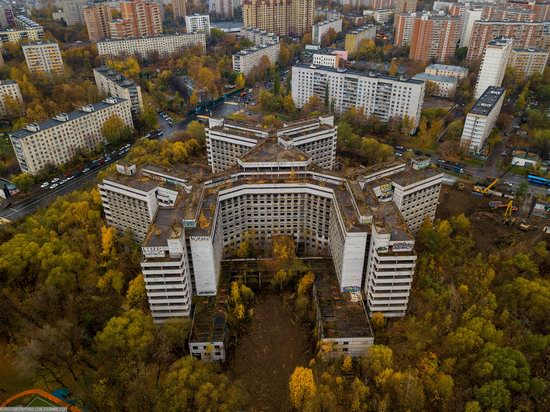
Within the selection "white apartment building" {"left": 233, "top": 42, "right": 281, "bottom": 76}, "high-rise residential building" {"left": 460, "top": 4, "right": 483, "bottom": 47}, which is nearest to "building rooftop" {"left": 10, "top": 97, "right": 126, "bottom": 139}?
"white apartment building" {"left": 233, "top": 42, "right": 281, "bottom": 76}

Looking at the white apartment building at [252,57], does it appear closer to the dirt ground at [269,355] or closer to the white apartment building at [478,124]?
the white apartment building at [478,124]

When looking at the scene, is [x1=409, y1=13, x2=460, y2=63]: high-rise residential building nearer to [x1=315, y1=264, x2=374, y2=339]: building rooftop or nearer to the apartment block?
the apartment block

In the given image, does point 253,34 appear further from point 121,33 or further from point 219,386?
point 219,386

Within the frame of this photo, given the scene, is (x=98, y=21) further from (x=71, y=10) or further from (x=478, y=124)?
(x=478, y=124)

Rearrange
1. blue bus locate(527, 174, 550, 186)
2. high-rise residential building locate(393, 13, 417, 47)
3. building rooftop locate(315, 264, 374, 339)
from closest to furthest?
building rooftop locate(315, 264, 374, 339), blue bus locate(527, 174, 550, 186), high-rise residential building locate(393, 13, 417, 47)

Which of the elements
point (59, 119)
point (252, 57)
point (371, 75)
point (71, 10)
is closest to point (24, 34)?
point (71, 10)

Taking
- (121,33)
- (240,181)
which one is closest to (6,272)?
(240,181)
